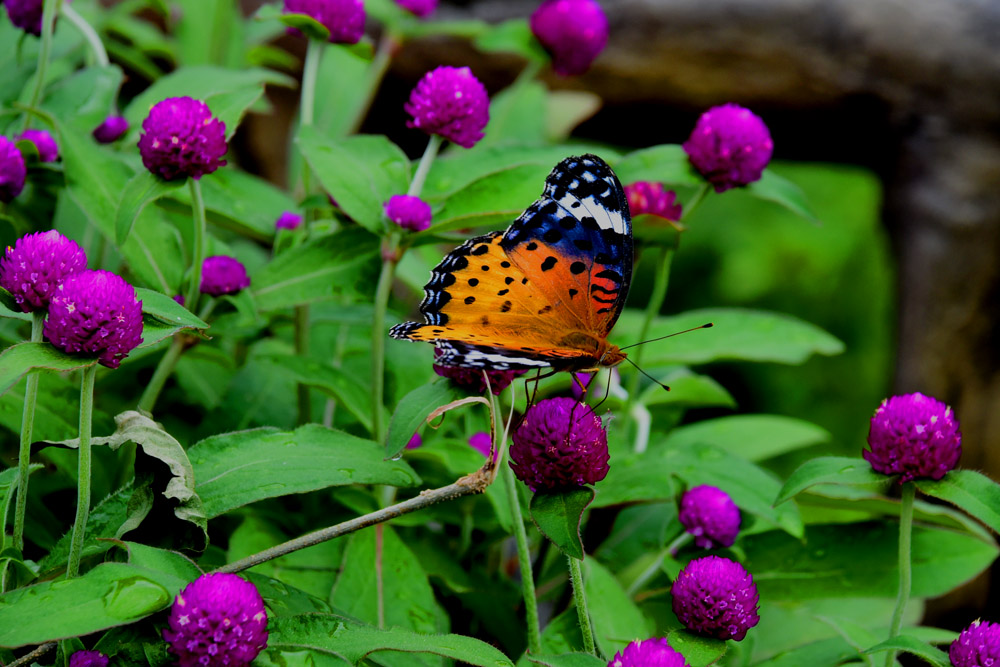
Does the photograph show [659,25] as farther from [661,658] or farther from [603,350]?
[661,658]

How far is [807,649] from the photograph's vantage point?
1290 millimetres

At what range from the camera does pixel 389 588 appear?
1.29 meters

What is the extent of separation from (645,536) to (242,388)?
77 cm

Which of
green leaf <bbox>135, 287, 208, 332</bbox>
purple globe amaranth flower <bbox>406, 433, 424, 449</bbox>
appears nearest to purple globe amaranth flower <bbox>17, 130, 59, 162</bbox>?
green leaf <bbox>135, 287, 208, 332</bbox>

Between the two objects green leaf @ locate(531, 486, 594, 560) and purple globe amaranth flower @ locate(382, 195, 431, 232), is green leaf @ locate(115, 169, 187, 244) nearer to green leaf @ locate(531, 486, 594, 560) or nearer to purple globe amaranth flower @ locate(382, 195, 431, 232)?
purple globe amaranth flower @ locate(382, 195, 431, 232)

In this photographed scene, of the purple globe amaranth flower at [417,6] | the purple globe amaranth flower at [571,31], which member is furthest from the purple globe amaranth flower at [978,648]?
the purple globe amaranth flower at [417,6]

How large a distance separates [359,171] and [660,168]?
496mm

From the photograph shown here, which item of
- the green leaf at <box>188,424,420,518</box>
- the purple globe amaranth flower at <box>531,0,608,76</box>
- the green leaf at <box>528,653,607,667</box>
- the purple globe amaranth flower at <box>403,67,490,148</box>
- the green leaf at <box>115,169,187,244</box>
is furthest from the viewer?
the purple globe amaranth flower at <box>531,0,608,76</box>

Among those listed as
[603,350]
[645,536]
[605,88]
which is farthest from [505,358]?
[605,88]

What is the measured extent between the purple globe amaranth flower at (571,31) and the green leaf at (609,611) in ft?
3.45

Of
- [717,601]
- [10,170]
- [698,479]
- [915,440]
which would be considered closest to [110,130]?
[10,170]

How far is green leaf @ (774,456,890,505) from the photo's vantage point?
1158mm

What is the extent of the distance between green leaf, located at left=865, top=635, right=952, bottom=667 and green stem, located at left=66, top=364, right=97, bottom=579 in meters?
0.89

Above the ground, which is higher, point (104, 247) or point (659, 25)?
point (659, 25)
